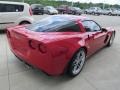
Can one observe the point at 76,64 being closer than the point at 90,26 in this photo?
Yes

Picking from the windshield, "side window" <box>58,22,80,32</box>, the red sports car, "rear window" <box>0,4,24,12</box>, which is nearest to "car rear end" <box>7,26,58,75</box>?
the red sports car

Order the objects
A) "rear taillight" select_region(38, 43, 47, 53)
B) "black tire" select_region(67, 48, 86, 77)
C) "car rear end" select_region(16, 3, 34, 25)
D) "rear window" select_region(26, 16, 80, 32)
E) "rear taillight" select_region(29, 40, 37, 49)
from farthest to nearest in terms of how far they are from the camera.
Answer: "car rear end" select_region(16, 3, 34, 25) → "rear window" select_region(26, 16, 80, 32) → "black tire" select_region(67, 48, 86, 77) → "rear taillight" select_region(29, 40, 37, 49) → "rear taillight" select_region(38, 43, 47, 53)

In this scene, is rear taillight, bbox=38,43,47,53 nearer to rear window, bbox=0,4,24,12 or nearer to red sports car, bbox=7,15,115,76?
red sports car, bbox=7,15,115,76

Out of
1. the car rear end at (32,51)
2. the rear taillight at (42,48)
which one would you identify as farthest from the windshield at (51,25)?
the rear taillight at (42,48)

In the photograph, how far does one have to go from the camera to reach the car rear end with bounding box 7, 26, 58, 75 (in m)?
2.96

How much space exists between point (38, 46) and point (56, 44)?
13.1 inches

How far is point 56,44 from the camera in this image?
3008 mm

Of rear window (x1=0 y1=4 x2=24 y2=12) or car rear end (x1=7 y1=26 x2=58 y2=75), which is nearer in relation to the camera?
car rear end (x1=7 y1=26 x2=58 y2=75)

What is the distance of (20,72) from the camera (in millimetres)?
3787

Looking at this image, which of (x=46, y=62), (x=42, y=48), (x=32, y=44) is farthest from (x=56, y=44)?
(x=32, y=44)

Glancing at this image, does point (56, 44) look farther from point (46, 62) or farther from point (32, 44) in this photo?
point (32, 44)

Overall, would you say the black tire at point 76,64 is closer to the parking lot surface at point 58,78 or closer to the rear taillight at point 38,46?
the parking lot surface at point 58,78

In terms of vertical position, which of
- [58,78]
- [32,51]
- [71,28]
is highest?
[71,28]

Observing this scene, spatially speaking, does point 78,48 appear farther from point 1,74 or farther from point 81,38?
point 1,74
